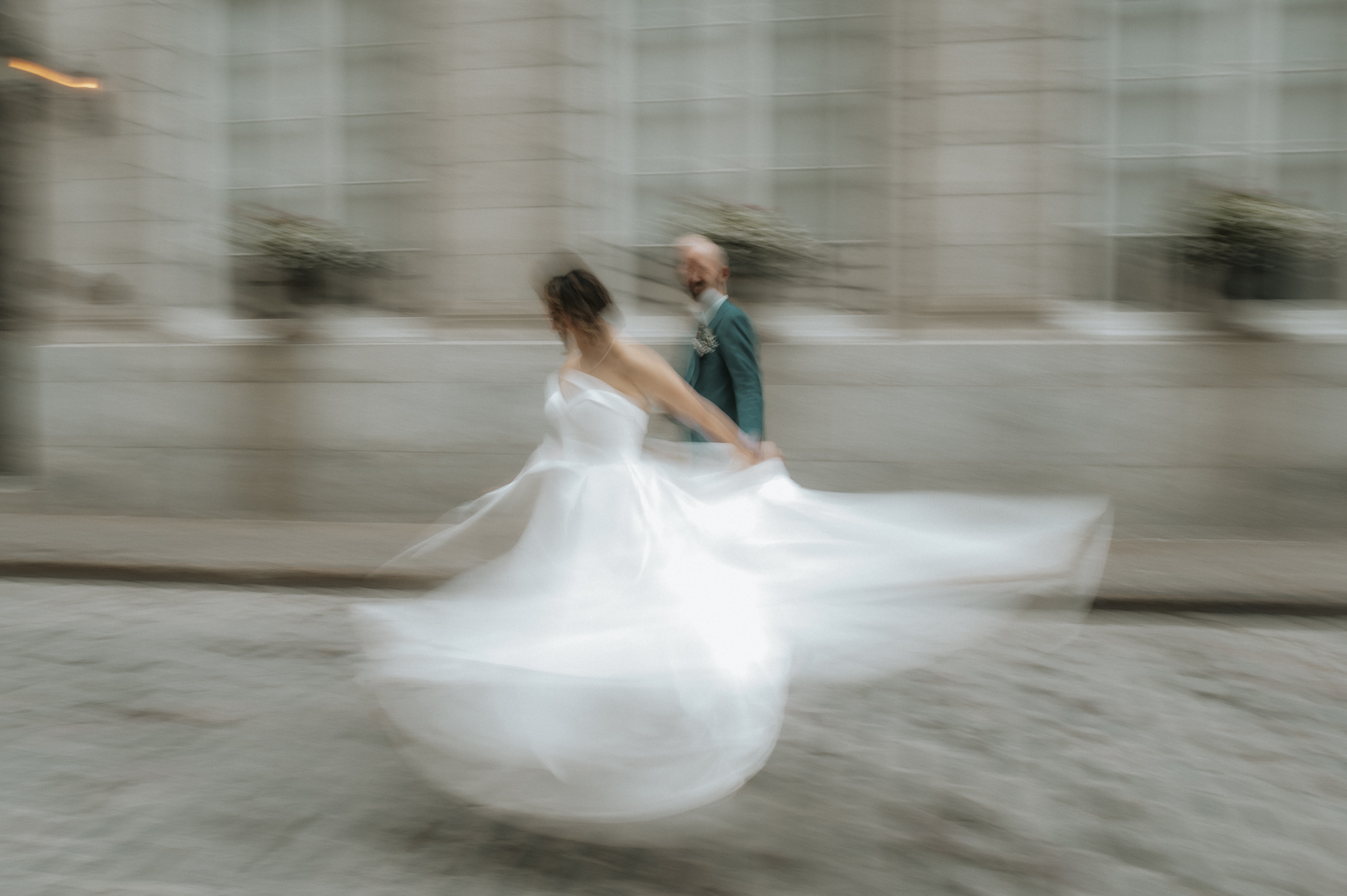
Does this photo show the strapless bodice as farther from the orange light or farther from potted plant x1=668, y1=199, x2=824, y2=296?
the orange light

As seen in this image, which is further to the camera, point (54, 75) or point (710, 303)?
point (54, 75)

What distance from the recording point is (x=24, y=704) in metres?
4.38

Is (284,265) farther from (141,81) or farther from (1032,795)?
(1032,795)

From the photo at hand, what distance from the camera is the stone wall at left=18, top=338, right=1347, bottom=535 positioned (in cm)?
787

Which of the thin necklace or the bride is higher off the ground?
the thin necklace

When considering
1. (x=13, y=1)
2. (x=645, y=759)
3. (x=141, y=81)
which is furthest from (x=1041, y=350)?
(x=13, y=1)

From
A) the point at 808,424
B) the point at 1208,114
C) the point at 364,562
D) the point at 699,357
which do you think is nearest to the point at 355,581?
the point at 364,562

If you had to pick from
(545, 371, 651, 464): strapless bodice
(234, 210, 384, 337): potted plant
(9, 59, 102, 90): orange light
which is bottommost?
(545, 371, 651, 464): strapless bodice

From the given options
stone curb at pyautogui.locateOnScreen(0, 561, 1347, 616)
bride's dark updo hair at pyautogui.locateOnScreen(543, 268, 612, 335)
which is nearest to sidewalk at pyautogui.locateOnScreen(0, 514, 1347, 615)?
stone curb at pyautogui.locateOnScreen(0, 561, 1347, 616)

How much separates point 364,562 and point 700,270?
3328 millimetres

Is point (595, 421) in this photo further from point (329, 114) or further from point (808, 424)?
point (329, 114)

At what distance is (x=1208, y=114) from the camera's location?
826 centimetres

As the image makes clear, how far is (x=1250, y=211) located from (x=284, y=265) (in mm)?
7713

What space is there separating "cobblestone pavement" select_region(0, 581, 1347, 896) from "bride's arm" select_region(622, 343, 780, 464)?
114 centimetres
